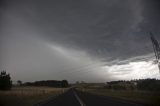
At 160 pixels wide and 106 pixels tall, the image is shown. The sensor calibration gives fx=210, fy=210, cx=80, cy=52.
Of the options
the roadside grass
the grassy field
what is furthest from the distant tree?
the roadside grass

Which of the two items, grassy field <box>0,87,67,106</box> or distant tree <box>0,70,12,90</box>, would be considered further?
distant tree <box>0,70,12,90</box>

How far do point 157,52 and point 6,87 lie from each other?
59788mm

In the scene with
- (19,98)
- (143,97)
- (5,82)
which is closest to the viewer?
(143,97)

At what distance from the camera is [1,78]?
7925 cm

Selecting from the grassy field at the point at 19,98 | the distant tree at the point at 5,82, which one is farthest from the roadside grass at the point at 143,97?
the distant tree at the point at 5,82

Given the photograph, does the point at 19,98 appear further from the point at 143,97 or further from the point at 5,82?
the point at 5,82

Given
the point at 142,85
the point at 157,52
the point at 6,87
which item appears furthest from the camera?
the point at 6,87

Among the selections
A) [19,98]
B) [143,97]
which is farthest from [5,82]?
[143,97]

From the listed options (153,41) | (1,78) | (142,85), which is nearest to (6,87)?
(1,78)

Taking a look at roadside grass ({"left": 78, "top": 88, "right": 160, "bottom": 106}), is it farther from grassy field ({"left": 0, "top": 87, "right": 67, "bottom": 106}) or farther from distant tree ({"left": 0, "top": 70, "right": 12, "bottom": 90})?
distant tree ({"left": 0, "top": 70, "right": 12, "bottom": 90})

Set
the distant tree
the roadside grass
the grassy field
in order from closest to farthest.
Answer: the roadside grass → the grassy field → the distant tree

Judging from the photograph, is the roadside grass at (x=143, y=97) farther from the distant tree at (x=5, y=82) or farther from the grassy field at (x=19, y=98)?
the distant tree at (x=5, y=82)

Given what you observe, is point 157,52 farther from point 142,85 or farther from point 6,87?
point 6,87

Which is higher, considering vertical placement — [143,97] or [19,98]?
[19,98]
